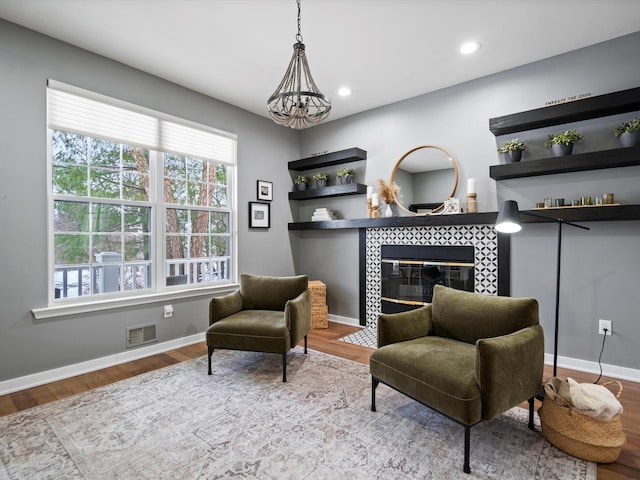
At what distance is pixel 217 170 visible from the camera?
13.0 feet

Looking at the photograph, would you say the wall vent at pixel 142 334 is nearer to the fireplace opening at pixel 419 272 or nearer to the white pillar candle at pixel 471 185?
the fireplace opening at pixel 419 272

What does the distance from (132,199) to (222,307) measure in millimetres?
1379

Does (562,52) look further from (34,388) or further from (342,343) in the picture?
(34,388)

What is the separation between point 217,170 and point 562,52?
11.8 feet

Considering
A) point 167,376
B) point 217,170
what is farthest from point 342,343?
point 217,170

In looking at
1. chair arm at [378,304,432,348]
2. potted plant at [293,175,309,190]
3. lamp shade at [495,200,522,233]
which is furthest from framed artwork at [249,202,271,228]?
lamp shade at [495,200,522,233]

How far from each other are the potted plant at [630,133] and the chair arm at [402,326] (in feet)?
6.61

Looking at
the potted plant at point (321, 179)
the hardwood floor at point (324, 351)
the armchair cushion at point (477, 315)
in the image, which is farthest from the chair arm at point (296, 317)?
the potted plant at point (321, 179)

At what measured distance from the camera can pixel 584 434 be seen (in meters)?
1.69

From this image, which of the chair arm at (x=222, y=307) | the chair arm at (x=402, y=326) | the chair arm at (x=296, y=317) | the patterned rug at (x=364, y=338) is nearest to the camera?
the chair arm at (x=402, y=326)

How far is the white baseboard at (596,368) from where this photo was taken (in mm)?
→ 2622

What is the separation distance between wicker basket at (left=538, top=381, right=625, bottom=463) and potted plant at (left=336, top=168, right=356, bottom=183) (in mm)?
3073

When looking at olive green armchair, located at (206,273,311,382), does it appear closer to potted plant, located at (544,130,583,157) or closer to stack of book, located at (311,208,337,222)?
stack of book, located at (311,208,337,222)

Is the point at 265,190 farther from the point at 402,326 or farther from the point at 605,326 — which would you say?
the point at 605,326
